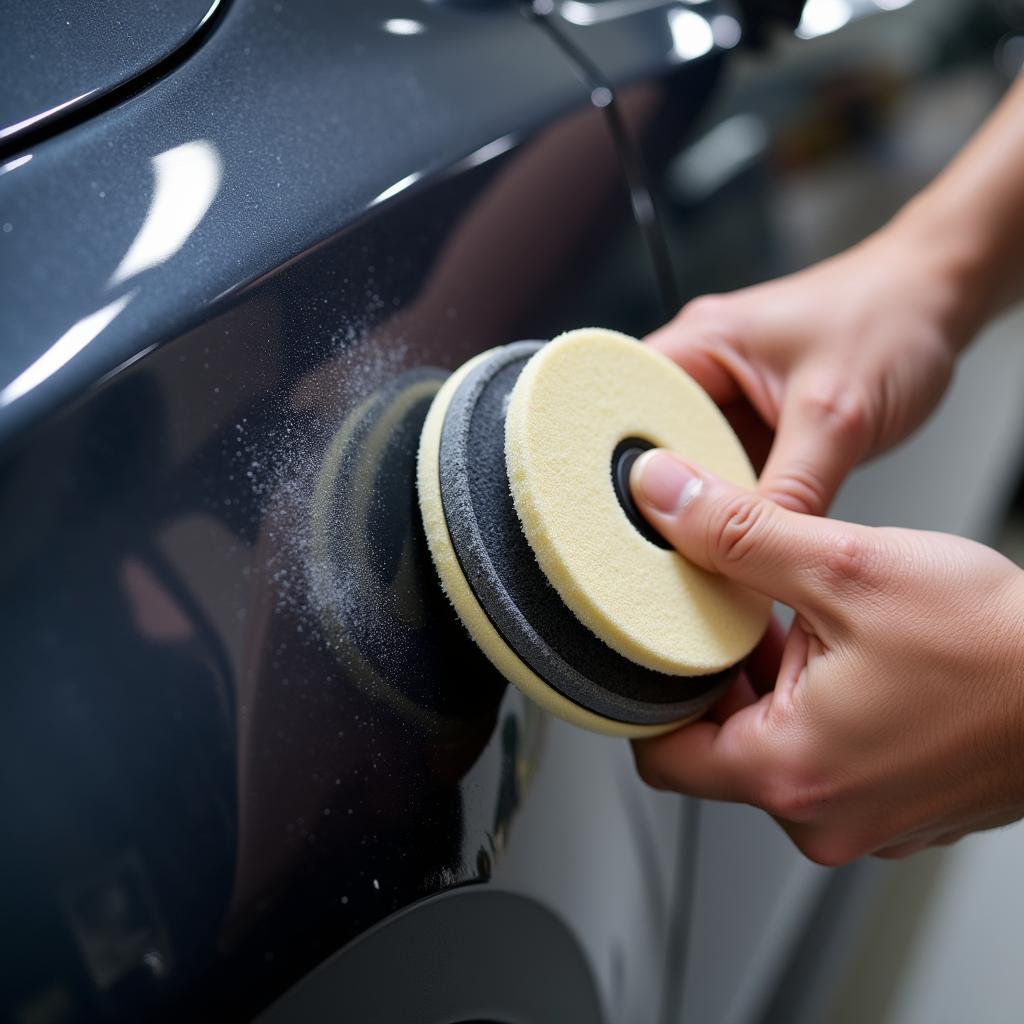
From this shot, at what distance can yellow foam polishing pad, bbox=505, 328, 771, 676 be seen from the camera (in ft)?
2.04

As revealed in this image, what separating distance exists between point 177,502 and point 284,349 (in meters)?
0.11

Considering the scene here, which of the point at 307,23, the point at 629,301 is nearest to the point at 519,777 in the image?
the point at 629,301

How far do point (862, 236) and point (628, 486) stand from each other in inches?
28.6

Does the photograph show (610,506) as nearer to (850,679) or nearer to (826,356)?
(850,679)

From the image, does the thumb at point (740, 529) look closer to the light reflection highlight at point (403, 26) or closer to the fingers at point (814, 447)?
the fingers at point (814, 447)

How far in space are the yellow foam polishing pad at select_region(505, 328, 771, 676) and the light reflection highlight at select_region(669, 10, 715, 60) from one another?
1.20ft

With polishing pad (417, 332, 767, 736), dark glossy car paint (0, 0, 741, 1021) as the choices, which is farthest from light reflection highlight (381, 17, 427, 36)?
polishing pad (417, 332, 767, 736)

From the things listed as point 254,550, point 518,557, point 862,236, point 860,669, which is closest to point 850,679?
point 860,669

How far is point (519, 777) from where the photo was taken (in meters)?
0.64

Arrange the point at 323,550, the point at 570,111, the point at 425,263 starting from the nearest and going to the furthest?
the point at 323,550, the point at 425,263, the point at 570,111

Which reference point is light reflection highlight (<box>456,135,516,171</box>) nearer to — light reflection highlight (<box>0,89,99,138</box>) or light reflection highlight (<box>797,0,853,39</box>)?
light reflection highlight (<box>0,89,99,138</box>)

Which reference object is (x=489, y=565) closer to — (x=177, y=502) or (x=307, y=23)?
(x=177, y=502)

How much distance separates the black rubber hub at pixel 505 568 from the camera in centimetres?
→ 61

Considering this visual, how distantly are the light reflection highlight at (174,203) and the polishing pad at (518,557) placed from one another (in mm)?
175
